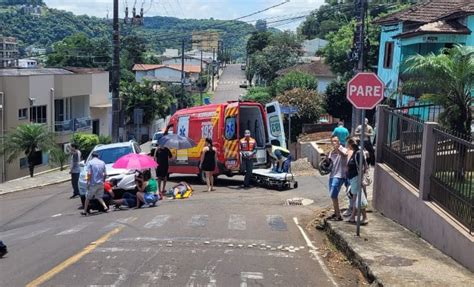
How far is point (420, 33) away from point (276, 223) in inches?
711

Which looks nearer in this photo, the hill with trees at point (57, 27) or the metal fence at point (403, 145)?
the metal fence at point (403, 145)

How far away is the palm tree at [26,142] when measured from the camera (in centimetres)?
3272

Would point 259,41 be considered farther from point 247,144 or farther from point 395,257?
point 395,257

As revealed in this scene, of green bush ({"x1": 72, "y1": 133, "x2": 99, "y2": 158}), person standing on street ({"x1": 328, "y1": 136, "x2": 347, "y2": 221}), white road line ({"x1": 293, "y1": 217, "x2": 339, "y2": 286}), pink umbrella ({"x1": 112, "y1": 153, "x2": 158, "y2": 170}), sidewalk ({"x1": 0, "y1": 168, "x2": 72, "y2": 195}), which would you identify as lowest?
sidewalk ({"x1": 0, "y1": 168, "x2": 72, "y2": 195})

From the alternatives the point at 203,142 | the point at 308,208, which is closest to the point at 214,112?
the point at 203,142

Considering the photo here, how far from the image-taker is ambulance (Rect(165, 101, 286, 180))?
21.1m

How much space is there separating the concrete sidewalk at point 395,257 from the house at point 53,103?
2774cm

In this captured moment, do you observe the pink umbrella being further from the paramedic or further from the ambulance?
the paramedic

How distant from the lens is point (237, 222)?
1373 cm

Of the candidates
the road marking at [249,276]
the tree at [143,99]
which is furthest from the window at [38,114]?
the road marking at [249,276]

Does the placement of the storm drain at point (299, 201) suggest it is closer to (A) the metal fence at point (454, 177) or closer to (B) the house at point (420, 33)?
(A) the metal fence at point (454, 177)

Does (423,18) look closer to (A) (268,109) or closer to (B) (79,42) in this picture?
(A) (268,109)

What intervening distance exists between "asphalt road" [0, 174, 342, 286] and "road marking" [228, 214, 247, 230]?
23mm

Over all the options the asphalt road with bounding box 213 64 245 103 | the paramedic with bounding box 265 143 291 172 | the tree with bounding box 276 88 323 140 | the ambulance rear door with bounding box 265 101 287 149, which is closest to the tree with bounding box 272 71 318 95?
the tree with bounding box 276 88 323 140
